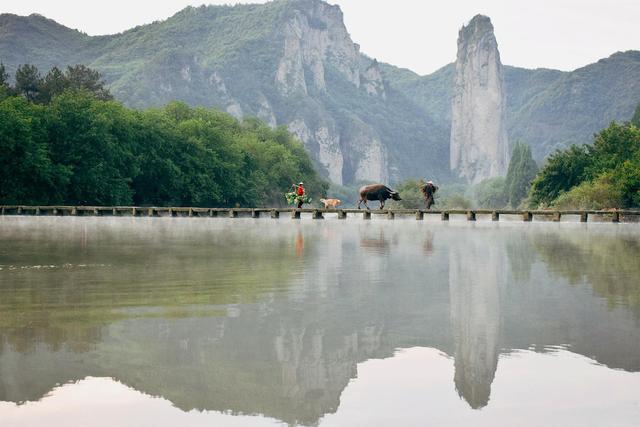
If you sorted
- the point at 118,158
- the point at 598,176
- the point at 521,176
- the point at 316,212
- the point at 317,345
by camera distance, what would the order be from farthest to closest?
1. the point at 521,176
2. the point at 598,176
3. the point at 118,158
4. the point at 316,212
5. the point at 317,345

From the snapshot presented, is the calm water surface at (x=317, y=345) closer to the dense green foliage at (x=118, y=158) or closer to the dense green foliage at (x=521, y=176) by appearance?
the dense green foliage at (x=118, y=158)

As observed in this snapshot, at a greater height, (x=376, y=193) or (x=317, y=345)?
(x=376, y=193)

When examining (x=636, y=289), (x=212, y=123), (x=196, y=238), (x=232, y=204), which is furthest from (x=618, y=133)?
(x=636, y=289)

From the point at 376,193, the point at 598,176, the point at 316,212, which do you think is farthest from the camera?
the point at 598,176

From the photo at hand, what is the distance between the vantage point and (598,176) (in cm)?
9038

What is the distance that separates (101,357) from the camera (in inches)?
416

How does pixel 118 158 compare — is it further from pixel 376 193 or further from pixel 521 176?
pixel 521 176

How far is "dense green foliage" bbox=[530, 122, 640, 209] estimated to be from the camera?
81.4m

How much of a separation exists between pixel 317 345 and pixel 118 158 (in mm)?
74941

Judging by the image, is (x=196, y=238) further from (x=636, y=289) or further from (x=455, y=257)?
(x=636, y=289)

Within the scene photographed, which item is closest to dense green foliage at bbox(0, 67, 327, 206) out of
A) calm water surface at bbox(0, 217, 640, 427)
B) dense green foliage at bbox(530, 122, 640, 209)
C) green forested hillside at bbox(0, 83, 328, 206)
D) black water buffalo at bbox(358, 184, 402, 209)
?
green forested hillside at bbox(0, 83, 328, 206)

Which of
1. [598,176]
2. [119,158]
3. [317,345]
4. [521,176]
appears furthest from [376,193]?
[521,176]

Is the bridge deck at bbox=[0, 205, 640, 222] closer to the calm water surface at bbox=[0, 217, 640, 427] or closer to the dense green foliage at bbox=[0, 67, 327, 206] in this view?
the dense green foliage at bbox=[0, 67, 327, 206]

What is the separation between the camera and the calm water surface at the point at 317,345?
27.6ft
